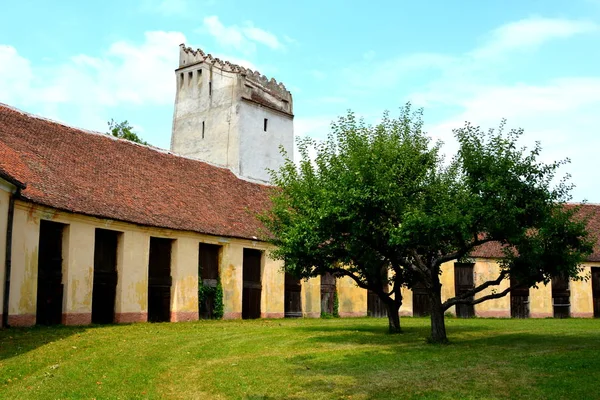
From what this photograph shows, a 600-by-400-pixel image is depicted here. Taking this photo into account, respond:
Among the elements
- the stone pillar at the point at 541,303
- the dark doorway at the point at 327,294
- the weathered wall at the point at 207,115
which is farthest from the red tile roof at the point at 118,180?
the stone pillar at the point at 541,303

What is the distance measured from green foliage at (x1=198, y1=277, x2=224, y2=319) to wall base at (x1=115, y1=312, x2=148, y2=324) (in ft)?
11.7

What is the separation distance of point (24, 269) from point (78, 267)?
2.57 metres

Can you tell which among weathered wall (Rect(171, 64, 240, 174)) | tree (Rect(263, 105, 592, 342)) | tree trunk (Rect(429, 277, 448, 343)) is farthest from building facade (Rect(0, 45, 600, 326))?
tree trunk (Rect(429, 277, 448, 343))

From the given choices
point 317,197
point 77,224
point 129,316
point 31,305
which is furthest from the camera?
point 129,316

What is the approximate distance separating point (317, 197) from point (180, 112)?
3093 cm

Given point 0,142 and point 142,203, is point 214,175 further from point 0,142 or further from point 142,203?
point 0,142

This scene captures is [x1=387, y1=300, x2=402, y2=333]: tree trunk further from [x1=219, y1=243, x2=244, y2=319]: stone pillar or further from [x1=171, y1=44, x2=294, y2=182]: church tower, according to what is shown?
[x1=171, y1=44, x2=294, y2=182]: church tower

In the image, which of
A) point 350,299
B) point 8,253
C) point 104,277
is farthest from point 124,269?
point 350,299

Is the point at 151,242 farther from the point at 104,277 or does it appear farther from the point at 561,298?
the point at 561,298

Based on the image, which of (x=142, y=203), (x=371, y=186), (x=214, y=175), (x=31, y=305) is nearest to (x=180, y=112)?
(x=214, y=175)

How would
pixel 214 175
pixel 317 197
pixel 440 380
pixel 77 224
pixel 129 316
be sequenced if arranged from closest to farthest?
pixel 440 380 → pixel 317 197 → pixel 77 224 → pixel 129 316 → pixel 214 175

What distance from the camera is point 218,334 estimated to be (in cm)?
2231

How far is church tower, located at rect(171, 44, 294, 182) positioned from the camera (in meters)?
46.8

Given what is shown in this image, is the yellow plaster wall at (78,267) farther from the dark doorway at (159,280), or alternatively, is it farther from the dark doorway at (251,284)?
the dark doorway at (251,284)
